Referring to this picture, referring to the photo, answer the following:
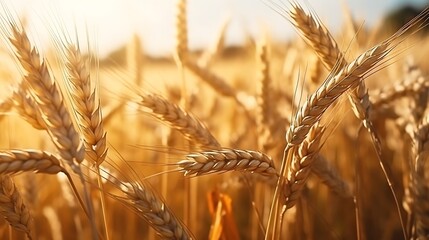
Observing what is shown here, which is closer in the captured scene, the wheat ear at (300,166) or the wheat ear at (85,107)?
the wheat ear at (85,107)

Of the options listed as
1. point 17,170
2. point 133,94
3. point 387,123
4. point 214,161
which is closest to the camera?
point 17,170

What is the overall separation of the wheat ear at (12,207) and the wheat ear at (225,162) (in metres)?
0.28

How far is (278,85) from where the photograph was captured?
255cm

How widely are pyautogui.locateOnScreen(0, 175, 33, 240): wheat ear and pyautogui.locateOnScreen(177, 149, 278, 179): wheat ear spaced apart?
285mm

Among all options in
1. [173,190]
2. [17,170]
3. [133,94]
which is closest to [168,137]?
[133,94]

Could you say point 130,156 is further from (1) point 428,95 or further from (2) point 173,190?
(1) point 428,95

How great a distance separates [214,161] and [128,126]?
2.32 metres

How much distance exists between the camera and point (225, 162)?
3.09 ft

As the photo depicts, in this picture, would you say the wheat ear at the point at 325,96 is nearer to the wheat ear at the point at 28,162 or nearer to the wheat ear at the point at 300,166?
the wheat ear at the point at 300,166

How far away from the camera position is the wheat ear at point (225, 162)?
2.95ft

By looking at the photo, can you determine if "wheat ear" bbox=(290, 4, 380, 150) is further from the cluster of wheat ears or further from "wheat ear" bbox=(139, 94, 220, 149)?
→ "wheat ear" bbox=(139, 94, 220, 149)

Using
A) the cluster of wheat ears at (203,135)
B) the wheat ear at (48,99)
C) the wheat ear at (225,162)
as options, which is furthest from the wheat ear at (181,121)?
the wheat ear at (48,99)

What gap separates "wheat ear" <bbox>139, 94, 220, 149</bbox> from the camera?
1180mm

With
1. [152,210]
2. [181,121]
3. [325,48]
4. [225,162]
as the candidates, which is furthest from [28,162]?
[325,48]
